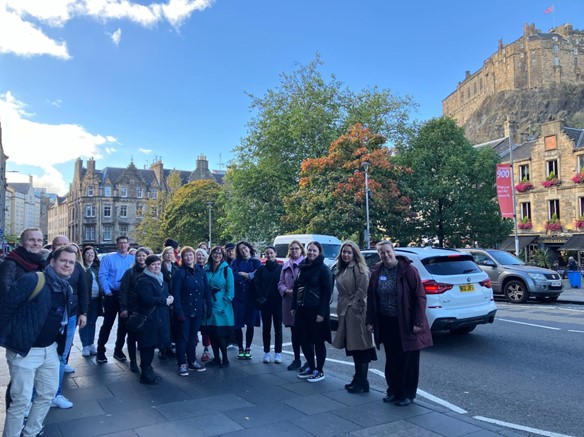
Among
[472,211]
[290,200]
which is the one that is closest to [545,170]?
[472,211]

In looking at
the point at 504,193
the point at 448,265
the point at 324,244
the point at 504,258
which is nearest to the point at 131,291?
the point at 448,265

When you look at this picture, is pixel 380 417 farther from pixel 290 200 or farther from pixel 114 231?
pixel 114 231

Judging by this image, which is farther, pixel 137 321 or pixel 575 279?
pixel 575 279

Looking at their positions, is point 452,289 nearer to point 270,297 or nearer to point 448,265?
point 448,265

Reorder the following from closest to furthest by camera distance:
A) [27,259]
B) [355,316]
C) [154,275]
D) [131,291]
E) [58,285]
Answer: [58,285] < [27,259] < [355,316] < [154,275] < [131,291]

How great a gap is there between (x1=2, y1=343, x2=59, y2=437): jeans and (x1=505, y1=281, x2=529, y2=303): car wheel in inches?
600

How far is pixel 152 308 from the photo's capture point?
6.15 metres

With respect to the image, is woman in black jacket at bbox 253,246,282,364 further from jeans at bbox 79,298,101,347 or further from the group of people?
jeans at bbox 79,298,101,347

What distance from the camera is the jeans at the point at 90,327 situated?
7906 mm

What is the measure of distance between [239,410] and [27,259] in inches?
108

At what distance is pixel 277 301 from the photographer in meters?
7.33

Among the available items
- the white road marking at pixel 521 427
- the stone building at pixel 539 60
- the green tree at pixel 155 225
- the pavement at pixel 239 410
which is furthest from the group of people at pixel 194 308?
the stone building at pixel 539 60

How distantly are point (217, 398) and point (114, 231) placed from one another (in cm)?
7567

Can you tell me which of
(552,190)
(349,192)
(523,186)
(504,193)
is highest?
(523,186)
